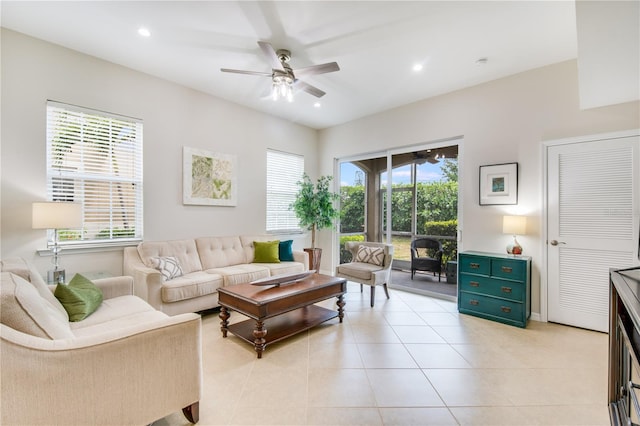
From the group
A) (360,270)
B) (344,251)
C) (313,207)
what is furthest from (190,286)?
(344,251)

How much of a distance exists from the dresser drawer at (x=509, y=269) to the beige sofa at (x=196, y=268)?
A: 268 centimetres

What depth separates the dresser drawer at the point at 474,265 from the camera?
11.3 ft

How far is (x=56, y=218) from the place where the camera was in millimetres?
2660

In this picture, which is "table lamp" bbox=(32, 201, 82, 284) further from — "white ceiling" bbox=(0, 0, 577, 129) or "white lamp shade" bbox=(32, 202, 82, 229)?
"white ceiling" bbox=(0, 0, 577, 129)

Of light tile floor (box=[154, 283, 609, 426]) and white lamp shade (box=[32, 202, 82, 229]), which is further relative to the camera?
white lamp shade (box=[32, 202, 82, 229])

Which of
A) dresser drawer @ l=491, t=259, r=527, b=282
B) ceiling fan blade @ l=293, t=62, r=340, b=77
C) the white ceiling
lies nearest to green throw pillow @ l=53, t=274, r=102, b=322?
the white ceiling

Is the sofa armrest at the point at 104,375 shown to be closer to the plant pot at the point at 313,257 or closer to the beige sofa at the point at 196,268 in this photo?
the beige sofa at the point at 196,268

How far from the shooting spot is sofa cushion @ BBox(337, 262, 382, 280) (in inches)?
157

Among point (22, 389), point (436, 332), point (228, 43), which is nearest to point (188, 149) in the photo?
point (228, 43)

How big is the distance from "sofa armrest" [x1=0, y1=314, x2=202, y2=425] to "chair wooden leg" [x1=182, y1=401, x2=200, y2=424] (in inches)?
3.4

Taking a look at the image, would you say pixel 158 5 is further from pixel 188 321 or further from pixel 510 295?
pixel 510 295

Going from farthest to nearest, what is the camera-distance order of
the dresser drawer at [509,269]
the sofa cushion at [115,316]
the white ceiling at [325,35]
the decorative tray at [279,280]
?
the dresser drawer at [509,269] < the decorative tray at [279,280] < the white ceiling at [325,35] < the sofa cushion at [115,316]

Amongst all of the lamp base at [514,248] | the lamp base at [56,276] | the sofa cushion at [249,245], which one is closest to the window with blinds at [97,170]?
the lamp base at [56,276]

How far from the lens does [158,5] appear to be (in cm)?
241
